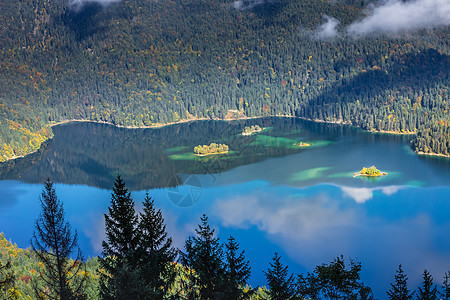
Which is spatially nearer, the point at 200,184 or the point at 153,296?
the point at 153,296

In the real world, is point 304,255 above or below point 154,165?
below

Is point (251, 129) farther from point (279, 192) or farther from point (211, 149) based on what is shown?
point (279, 192)

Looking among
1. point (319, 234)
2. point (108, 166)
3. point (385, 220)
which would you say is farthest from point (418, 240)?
point (108, 166)

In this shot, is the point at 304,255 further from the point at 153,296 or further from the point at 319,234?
the point at 153,296

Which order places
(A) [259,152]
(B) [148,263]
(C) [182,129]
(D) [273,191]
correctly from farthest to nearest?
1. (C) [182,129]
2. (A) [259,152]
3. (D) [273,191]
4. (B) [148,263]

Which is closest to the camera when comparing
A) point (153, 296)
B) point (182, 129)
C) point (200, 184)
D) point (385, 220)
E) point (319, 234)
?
point (153, 296)

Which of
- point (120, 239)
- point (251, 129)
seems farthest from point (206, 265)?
point (251, 129)

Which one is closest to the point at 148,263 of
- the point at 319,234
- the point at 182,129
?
the point at 319,234
